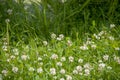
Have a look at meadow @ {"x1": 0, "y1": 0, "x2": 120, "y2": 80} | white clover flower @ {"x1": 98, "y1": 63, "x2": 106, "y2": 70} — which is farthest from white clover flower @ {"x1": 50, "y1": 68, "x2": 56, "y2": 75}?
white clover flower @ {"x1": 98, "y1": 63, "x2": 106, "y2": 70}

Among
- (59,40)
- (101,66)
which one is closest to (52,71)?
(101,66)

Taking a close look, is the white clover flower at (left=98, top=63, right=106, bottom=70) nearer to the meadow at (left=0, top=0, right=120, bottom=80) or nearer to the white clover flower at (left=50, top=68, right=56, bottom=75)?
the meadow at (left=0, top=0, right=120, bottom=80)

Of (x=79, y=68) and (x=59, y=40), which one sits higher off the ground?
(x=59, y=40)

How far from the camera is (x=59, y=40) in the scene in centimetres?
404

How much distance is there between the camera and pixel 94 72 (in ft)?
11.2

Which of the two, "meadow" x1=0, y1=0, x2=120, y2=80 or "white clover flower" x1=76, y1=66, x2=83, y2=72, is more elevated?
"meadow" x1=0, y1=0, x2=120, y2=80

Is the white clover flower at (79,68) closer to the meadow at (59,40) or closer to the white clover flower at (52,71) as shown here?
the meadow at (59,40)

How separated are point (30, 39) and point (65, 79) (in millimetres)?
895

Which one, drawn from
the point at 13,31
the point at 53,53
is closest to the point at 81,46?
the point at 53,53

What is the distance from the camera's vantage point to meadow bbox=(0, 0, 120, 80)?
3.44 metres

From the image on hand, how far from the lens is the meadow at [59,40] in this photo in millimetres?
3436

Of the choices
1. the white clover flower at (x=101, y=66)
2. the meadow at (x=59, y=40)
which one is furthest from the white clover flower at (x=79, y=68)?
the white clover flower at (x=101, y=66)

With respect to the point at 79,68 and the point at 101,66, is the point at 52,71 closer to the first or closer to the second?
the point at 79,68

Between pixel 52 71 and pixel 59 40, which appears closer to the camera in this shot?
pixel 52 71
